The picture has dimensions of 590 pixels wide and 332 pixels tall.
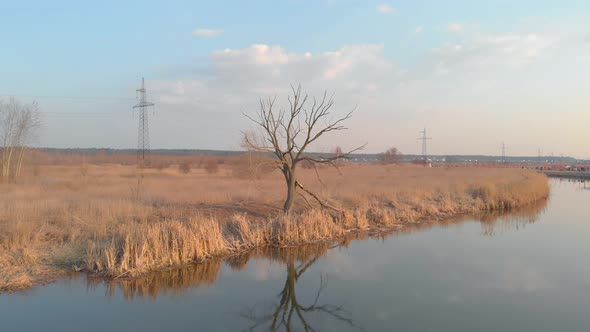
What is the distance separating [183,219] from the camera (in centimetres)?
1380

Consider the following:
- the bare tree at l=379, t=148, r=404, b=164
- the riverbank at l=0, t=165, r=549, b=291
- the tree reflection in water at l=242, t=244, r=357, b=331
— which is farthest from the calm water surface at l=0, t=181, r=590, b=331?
the bare tree at l=379, t=148, r=404, b=164

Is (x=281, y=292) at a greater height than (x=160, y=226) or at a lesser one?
lesser

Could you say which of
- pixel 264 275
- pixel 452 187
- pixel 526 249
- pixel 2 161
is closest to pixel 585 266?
pixel 526 249

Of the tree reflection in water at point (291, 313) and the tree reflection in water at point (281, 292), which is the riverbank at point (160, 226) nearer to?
the tree reflection in water at point (281, 292)

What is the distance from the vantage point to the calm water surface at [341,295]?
783 cm

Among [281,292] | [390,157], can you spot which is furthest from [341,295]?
[390,157]

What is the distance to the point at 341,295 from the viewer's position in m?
9.52

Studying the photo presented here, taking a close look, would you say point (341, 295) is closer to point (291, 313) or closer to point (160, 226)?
point (291, 313)

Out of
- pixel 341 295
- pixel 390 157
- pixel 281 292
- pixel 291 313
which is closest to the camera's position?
pixel 291 313

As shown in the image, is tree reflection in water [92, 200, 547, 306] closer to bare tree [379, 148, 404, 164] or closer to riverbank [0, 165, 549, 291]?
riverbank [0, 165, 549, 291]

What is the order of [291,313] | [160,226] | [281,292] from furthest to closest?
[160,226] < [281,292] < [291,313]

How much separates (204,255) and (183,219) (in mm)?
2713

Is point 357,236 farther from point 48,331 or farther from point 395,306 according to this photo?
point 48,331

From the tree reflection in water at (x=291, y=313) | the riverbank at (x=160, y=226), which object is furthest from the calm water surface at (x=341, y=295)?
the riverbank at (x=160, y=226)
